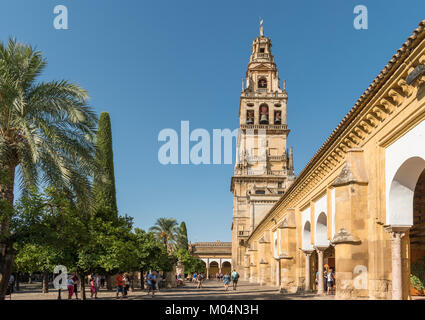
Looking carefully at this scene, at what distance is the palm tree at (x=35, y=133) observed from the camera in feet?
42.7

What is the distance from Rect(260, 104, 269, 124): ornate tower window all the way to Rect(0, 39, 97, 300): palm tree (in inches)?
2099

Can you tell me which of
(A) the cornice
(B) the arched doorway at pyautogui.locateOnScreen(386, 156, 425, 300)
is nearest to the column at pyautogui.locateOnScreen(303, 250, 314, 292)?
(A) the cornice

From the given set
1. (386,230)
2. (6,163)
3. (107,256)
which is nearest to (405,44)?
(386,230)

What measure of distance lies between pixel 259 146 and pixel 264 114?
16.3 feet

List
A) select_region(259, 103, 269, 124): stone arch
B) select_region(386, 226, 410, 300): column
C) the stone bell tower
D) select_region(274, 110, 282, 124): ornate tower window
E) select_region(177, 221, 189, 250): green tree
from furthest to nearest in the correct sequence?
select_region(177, 221, 189, 250): green tree, select_region(274, 110, 282, 124): ornate tower window, select_region(259, 103, 269, 124): stone arch, the stone bell tower, select_region(386, 226, 410, 300): column

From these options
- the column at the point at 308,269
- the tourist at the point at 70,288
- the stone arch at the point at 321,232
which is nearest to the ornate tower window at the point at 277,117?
the column at the point at 308,269

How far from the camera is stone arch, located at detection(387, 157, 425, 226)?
33.6 feet

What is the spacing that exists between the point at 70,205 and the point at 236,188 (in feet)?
170

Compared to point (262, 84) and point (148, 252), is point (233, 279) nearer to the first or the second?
point (148, 252)

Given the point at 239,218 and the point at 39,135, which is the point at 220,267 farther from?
the point at 39,135

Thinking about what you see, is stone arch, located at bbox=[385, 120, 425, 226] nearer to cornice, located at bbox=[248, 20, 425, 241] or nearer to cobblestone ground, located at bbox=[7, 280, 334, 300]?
cornice, located at bbox=[248, 20, 425, 241]

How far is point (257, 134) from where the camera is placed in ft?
221

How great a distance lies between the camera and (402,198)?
10.5m

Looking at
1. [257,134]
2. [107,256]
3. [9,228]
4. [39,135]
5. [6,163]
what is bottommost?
[107,256]
